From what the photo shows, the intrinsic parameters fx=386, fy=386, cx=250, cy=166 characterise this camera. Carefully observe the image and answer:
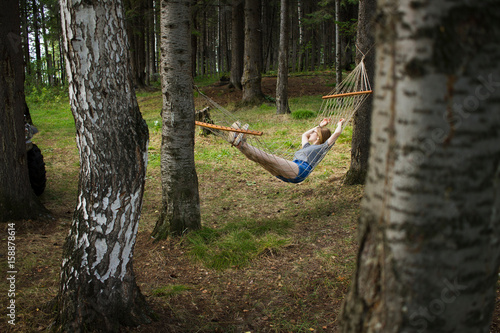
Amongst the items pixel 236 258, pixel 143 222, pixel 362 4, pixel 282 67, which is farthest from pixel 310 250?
pixel 282 67

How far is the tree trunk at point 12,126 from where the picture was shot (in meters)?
3.64

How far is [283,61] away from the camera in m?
9.50

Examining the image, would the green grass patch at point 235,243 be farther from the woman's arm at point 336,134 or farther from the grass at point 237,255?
the woman's arm at point 336,134

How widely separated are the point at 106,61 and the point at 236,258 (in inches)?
74.3

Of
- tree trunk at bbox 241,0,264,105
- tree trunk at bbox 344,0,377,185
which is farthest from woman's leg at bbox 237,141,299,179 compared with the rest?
tree trunk at bbox 241,0,264,105

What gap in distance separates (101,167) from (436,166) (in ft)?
5.15

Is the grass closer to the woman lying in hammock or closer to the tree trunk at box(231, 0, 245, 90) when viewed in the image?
the woman lying in hammock

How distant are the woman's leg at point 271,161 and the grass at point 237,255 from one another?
0.54 m

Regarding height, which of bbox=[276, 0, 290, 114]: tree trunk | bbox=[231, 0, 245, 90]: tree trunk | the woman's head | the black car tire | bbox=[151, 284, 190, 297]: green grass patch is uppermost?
bbox=[231, 0, 245, 90]: tree trunk

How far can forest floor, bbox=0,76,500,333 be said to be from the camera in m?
2.33

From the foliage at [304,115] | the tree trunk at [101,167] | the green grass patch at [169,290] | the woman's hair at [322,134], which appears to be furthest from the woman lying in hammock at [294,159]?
the foliage at [304,115]

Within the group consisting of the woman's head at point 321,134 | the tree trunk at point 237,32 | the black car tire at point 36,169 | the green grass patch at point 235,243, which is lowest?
the green grass patch at point 235,243

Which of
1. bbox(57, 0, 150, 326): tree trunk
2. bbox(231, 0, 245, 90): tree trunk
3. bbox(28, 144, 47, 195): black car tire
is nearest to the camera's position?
bbox(57, 0, 150, 326): tree trunk

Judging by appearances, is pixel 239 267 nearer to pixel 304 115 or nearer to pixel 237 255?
pixel 237 255
